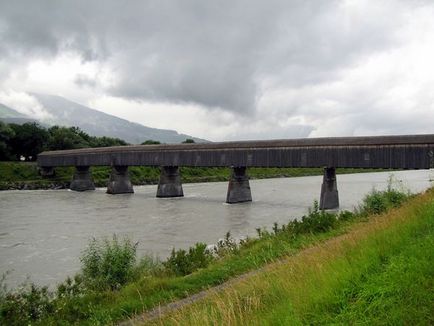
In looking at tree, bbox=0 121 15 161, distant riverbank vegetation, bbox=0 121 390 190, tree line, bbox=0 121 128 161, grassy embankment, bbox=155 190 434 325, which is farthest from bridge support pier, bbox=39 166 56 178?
grassy embankment, bbox=155 190 434 325

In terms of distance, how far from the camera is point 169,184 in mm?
50375

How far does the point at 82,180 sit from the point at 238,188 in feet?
103

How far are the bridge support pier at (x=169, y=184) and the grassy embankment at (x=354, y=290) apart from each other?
4418cm

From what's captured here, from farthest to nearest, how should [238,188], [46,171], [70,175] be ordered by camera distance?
[70,175], [46,171], [238,188]

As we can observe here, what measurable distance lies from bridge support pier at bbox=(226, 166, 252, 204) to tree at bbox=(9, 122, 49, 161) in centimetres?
5338

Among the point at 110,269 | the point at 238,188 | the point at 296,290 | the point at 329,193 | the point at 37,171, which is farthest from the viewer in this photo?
the point at 37,171

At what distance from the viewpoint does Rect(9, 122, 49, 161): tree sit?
8206 centimetres

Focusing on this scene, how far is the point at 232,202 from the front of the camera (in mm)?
41438

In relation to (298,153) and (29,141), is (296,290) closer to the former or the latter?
(298,153)

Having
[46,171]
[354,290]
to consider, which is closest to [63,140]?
[46,171]

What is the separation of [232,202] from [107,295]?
110 feet

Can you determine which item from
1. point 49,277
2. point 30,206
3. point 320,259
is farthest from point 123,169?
point 320,259

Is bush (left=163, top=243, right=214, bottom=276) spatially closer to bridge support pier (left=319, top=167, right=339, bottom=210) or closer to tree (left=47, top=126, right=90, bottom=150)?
bridge support pier (left=319, top=167, right=339, bottom=210)

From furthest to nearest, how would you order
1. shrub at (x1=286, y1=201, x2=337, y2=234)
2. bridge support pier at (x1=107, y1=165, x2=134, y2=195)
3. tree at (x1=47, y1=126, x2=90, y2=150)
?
tree at (x1=47, y1=126, x2=90, y2=150)
bridge support pier at (x1=107, y1=165, x2=134, y2=195)
shrub at (x1=286, y1=201, x2=337, y2=234)
